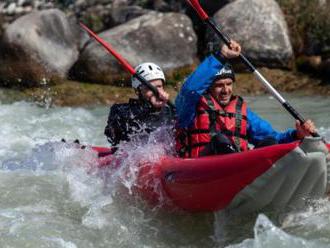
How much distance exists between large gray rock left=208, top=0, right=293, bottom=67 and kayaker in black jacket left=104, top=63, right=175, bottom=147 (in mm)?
5208

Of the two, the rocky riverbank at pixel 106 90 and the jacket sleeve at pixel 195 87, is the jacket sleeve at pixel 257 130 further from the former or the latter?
the rocky riverbank at pixel 106 90

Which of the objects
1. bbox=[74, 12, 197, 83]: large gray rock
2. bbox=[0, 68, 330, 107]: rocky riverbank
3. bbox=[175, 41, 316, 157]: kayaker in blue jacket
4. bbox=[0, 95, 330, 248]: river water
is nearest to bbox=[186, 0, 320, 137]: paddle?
bbox=[175, 41, 316, 157]: kayaker in blue jacket

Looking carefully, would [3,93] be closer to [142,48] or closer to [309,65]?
[142,48]

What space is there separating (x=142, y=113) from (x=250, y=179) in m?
1.82

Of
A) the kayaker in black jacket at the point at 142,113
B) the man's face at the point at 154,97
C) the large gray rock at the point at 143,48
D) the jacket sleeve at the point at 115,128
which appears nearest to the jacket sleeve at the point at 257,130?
the kayaker in black jacket at the point at 142,113

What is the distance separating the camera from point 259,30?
36.6ft

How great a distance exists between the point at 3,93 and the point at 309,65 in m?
4.98

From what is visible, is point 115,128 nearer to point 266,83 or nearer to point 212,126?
point 212,126

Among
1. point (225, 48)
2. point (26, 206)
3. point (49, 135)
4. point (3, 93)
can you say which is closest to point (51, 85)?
point (3, 93)

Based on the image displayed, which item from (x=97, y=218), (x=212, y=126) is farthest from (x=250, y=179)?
(x=97, y=218)

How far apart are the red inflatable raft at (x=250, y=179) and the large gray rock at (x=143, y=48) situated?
20.5 ft

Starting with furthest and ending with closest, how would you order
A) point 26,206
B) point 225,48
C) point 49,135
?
1. point 49,135
2. point 26,206
3. point 225,48

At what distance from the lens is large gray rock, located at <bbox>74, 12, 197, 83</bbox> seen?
11.0 metres

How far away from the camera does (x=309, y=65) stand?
10984 millimetres
